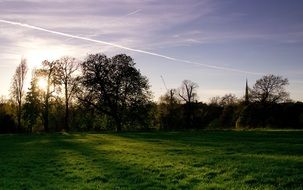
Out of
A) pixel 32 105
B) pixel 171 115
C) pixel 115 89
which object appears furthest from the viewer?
pixel 171 115

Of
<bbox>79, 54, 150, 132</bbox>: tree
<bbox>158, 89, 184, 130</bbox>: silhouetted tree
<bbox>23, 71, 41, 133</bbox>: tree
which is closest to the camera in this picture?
<bbox>79, 54, 150, 132</bbox>: tree

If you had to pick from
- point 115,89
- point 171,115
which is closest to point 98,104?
point 115,89

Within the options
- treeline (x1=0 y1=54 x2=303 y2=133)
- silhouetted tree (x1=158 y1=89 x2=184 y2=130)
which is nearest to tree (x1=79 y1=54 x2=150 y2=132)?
treeline (x1=0 y1=54 x2=303 y2=133)

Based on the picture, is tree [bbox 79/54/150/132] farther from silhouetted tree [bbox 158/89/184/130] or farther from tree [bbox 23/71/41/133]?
silhouetted tree [bbox 158/89/184/130]

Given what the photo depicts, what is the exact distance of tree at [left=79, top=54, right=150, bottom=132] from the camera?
84625mm

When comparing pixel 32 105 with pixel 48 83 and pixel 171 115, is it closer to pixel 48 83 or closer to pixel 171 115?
pixel 48 83

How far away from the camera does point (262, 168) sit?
805 inches

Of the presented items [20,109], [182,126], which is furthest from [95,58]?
[182,126]

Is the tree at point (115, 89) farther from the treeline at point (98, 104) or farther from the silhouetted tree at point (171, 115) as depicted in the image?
the silhouetted tree at point (171, 115)

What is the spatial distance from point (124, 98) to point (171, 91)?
4547 centimetres

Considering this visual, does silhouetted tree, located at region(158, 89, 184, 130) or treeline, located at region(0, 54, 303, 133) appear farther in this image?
silhouetted tree, located at region(158, 89, 184, 130)

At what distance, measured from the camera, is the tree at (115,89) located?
84.6 m

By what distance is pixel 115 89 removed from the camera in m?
85.2

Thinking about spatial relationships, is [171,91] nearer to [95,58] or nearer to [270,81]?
[270,81]
